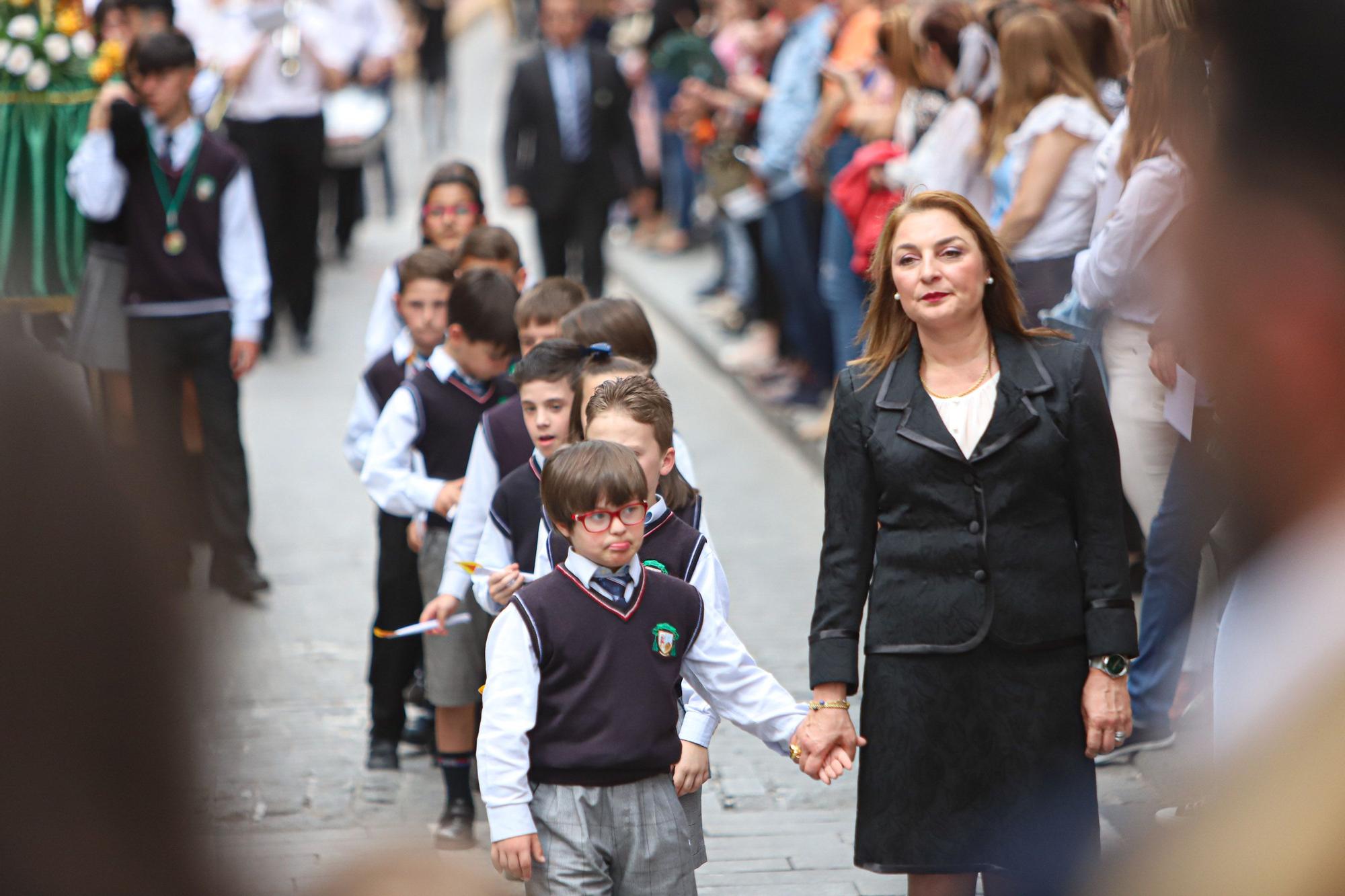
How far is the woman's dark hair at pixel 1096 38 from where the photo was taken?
20.5 feet

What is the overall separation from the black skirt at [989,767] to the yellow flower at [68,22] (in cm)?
555

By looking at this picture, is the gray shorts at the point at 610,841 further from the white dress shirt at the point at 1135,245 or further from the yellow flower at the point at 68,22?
the yellow flower at the point at 68,22

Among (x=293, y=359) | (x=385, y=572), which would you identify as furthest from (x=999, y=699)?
(x=293, y=359)

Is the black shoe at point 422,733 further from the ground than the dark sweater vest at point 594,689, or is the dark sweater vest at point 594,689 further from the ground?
the dark sweater vest at point 594,689

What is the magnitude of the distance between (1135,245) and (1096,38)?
164 cm

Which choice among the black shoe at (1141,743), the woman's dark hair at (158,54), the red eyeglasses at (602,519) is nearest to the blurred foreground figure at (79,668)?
the red eyeglasses at (602,519)

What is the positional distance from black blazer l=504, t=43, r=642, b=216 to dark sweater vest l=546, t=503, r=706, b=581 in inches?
303

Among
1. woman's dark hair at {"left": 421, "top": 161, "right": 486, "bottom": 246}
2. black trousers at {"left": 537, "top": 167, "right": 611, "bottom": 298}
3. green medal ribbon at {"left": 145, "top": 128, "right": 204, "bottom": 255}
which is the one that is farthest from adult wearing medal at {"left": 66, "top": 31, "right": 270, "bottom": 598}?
black trousers at {"left": 537, "top": 167, "right": 611, "bottom": 298}

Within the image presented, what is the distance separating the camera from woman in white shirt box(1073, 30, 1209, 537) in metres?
4.80

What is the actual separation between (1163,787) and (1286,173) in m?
4.00

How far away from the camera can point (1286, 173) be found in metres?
1.38

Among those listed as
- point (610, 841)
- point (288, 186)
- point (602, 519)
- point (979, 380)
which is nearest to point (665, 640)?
point (602, 519)

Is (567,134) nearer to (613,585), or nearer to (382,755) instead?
(382,755)

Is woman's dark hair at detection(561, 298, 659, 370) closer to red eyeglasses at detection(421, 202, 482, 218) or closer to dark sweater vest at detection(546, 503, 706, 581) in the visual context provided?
dark sweater vest at detection(546, 503, 706, 581)
